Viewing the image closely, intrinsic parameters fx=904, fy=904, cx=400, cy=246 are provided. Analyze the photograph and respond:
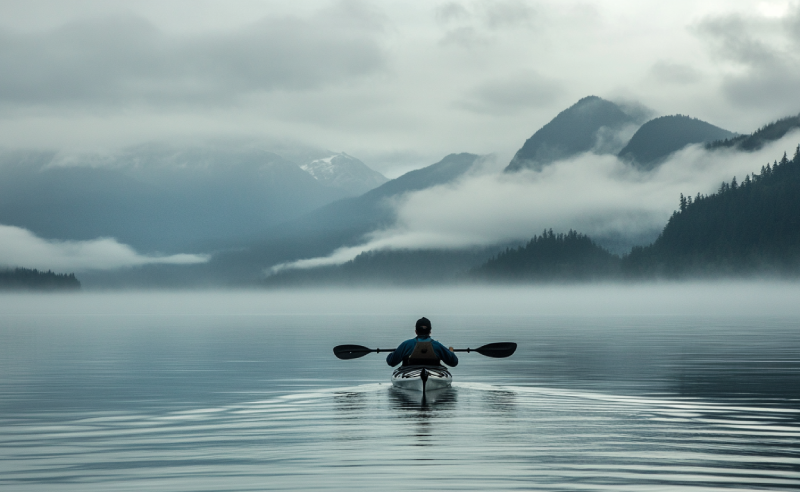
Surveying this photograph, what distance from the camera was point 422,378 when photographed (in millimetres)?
35188

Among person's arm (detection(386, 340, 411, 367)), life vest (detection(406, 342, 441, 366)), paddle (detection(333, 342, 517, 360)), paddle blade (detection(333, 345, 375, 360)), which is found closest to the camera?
life vest (detection(406, 342, 441, 366))

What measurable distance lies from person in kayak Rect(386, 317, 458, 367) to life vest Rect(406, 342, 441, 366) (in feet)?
0.57

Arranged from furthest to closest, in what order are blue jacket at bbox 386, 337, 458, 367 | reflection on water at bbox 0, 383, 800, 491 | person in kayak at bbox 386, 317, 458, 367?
1. blue jacket at bbox 386, 337, 458, 367
2. person in kayak at bbox 386, 317, 458, 367
3. reflection on water at bbox 0, 383, 800, 491

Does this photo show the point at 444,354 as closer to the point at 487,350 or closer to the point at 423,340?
the point at 423,340

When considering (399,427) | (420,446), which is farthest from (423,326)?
(420,446)

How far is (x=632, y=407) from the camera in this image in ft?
102

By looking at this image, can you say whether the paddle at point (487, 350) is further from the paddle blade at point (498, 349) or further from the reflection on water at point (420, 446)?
the reflection on water at point (420, 446)

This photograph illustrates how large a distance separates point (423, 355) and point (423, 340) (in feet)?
2.18

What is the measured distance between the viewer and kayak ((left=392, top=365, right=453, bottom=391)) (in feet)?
116

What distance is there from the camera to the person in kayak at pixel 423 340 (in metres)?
35.7

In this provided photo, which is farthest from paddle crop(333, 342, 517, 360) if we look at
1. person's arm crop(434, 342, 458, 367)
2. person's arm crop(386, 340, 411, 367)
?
person's arm crop(434, 342, 458, 367)

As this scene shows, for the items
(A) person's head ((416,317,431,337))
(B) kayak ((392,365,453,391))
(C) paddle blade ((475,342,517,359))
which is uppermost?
(A) person's head ((416,317,431,337))

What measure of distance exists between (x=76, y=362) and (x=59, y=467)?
126 ft

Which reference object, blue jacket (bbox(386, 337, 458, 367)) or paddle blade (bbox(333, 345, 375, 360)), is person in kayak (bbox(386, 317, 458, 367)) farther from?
paddle blade (bbox(333, 345, 375, 360))
